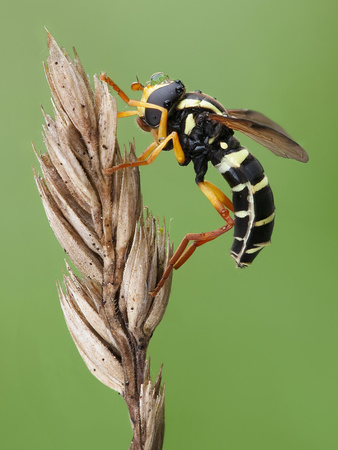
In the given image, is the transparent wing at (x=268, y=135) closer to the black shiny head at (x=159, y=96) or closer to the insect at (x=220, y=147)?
the insect at (x=220, y=147)

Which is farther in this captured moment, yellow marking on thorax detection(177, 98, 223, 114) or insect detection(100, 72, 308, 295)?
Answer: yellow marking on thorax detection(177, 98, 223, 114)

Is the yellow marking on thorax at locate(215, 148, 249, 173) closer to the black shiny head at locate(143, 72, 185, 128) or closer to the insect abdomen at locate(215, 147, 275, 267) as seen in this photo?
the insect abdomen at locate(215, 147, 275, 267)

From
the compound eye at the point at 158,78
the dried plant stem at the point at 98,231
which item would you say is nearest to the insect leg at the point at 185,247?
the dried plant stem at the point at 98,231

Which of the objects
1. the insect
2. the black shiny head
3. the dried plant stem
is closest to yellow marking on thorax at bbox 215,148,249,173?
the insect

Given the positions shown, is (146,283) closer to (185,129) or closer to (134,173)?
(134,173)

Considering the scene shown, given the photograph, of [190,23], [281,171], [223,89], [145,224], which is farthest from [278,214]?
[145,224]

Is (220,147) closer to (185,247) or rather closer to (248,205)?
(248,205)

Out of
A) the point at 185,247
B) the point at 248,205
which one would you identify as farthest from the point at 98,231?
the point at 248,205
